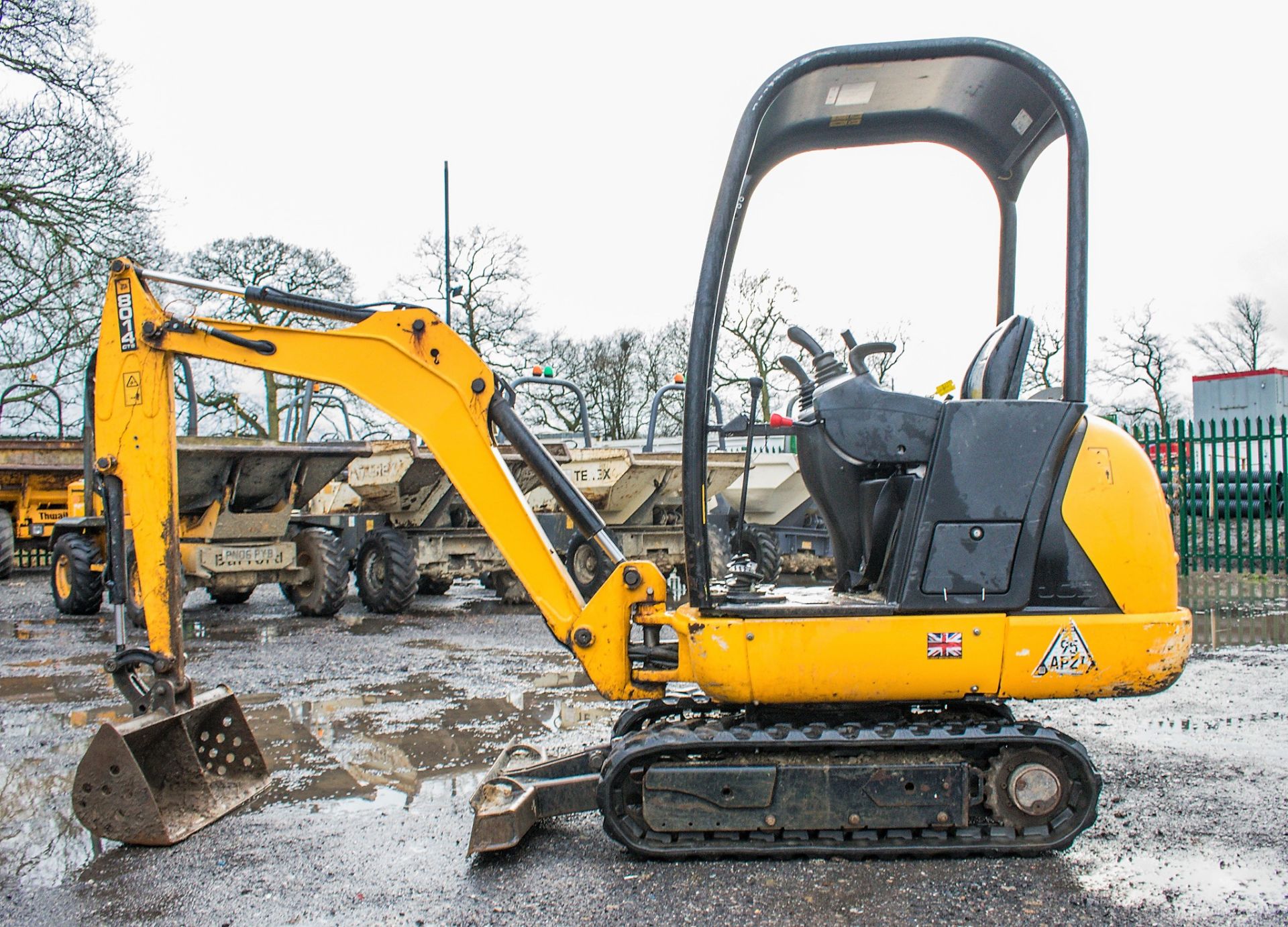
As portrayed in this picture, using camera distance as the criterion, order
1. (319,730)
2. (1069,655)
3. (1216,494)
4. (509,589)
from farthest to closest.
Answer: (1216,494), (509,589), (319,730), (1069,655)

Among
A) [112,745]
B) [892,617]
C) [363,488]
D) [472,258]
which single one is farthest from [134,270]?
[472,258]

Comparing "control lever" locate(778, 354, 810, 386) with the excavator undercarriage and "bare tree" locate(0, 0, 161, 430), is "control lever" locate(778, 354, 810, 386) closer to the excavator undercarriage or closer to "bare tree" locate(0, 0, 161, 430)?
the excavator undercarriage

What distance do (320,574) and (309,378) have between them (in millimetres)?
7253

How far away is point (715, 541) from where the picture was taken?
1222 cm

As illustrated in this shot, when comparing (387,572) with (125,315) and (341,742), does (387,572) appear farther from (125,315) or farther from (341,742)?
(125,315)

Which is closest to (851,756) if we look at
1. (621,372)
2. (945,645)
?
(945,645)

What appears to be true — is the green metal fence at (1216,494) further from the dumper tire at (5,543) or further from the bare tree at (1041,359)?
the dumper tire at (5,543)

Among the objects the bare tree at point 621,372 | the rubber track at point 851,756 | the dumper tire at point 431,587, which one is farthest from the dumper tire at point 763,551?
the bare tree at point 621,372

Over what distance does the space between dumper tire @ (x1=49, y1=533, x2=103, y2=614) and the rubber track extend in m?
9.73

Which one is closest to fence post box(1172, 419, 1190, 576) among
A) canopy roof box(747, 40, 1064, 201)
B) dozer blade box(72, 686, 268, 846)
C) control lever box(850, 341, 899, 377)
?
canopy roof box(747, 40, 1064, 201)

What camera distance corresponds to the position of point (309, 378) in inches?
173

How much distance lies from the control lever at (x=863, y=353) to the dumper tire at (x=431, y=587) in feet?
34.4

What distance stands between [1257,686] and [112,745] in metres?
6.62

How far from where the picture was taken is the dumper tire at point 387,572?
1151 centimetres
